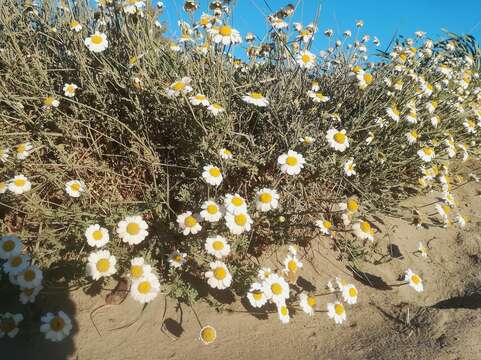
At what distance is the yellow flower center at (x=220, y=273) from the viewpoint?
2.14 meters

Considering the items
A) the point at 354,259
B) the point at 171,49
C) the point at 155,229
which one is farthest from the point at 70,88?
the point at 354,259

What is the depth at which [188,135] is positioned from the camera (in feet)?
9.17

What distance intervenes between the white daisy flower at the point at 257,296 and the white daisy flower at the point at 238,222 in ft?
1.12

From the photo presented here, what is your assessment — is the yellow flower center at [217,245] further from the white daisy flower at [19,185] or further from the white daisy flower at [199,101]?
the white daisy flower at [19,185]

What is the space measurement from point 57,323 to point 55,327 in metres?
0.02

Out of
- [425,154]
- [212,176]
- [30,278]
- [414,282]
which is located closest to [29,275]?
[30,278]

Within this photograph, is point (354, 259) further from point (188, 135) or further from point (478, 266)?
point (188, 135)

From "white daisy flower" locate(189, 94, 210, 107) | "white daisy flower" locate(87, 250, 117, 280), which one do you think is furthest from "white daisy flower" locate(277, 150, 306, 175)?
"white daisy flower" locate(87, 250, 117, 280)

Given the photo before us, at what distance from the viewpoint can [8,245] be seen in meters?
2.14

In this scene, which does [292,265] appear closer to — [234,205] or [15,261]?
[234,205]

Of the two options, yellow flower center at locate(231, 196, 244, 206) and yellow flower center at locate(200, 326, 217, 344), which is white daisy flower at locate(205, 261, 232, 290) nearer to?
yellow flower center at locate(200, 326, 217, 344)

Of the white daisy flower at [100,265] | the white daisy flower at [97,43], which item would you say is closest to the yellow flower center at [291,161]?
the white daisy flower at [100,265]

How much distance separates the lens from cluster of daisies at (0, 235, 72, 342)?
198cm

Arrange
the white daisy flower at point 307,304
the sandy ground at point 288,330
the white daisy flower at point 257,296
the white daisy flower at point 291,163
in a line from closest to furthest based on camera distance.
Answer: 1. the sandy ground at point 288,330
2. the white daisy flower at point 257,296
3. the white daisy flower at point 307,304
4. the white daisy flower at point 291,163
